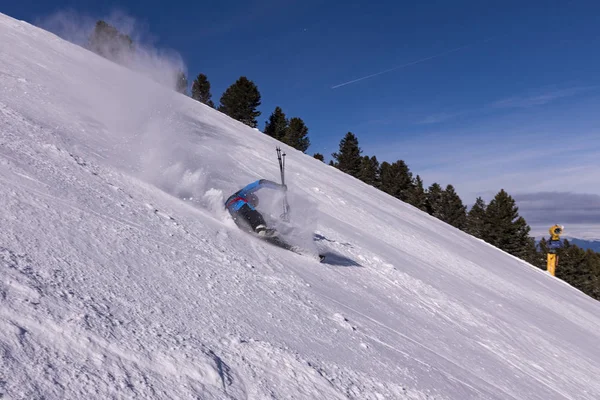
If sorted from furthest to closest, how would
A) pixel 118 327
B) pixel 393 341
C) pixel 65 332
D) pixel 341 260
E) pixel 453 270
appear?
1. pixel 453 270
2. pixel 341 260
3. pixel 393 341
4. pixel 118 327
5. pixel 65 332

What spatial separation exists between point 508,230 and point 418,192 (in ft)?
38.6

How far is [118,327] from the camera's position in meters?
3.74

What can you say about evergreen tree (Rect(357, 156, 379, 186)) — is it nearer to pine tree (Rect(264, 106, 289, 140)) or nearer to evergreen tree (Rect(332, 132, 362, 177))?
evergreen tree (Rect(332, 132, 362, 177))

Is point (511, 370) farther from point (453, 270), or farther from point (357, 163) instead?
point (357, 163)

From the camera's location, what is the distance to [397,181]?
5972 centimetres

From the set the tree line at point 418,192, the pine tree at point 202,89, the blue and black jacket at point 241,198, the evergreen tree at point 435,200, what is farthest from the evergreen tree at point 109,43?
the evergreen tree at point 435,200

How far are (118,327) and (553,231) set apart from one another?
39664 millimetres

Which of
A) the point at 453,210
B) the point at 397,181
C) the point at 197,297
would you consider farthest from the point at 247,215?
the point at 453,210

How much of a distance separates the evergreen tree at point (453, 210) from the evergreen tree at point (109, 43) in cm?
4392

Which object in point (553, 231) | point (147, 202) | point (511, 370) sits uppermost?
point (553, 231)

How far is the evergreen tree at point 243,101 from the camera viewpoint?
168 feet

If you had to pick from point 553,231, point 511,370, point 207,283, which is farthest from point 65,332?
point 553,231

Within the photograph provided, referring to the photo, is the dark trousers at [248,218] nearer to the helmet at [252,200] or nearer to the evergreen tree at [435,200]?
the helmet at [252,200]

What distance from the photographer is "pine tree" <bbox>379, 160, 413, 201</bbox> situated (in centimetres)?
5947
